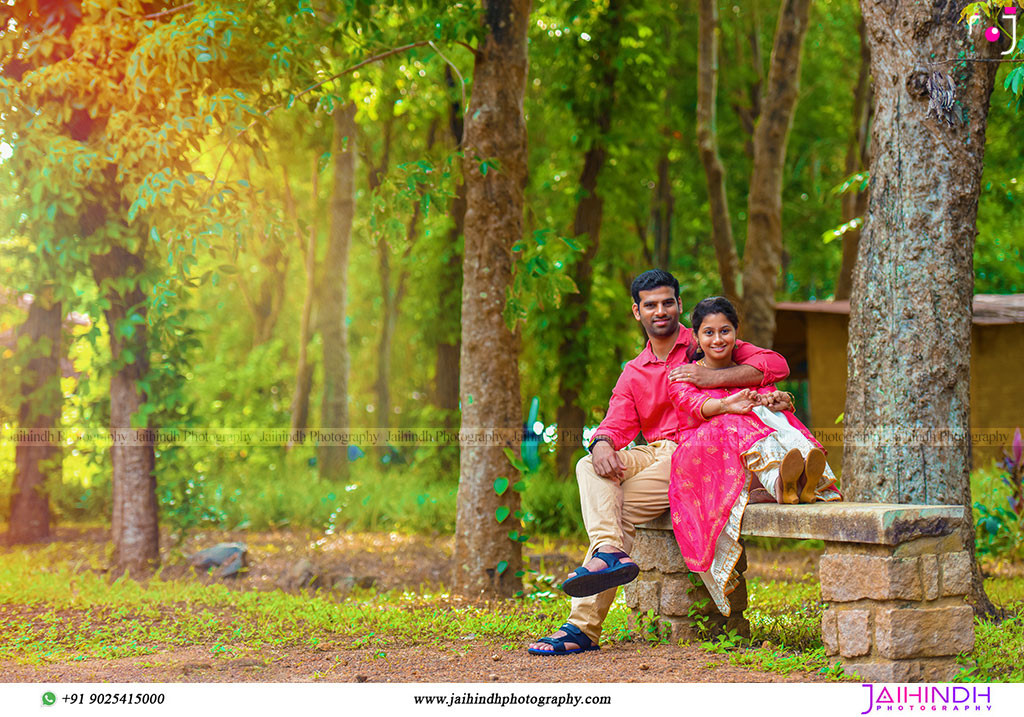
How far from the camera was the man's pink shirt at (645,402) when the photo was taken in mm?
4910

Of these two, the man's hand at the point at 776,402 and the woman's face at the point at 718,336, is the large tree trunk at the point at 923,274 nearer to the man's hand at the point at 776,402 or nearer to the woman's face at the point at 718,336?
the man's hand at the point at 776,402

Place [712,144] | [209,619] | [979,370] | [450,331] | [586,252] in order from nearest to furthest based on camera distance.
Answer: [209,619] → [586,252] → [712,144] → [979,370] → [450,331]

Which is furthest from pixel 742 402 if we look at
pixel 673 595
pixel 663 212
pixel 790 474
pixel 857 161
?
pixel 663 212

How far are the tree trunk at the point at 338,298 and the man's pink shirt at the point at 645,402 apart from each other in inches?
364

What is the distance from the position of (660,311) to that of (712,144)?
22.3 feet

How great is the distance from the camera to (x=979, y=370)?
38.0 ft

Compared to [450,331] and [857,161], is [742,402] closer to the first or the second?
[450,331]

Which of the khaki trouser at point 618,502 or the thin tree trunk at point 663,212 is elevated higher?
the thin tree trunk at point 663,212

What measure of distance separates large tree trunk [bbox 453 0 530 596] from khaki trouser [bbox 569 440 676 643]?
6.23 feet

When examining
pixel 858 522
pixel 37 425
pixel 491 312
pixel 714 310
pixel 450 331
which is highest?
pixel 450 331

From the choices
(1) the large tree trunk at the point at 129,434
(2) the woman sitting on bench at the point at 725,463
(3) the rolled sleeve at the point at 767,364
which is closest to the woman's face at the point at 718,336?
(2) the woman sitting on bench at the point at 725,463

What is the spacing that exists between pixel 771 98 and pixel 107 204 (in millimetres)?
7297

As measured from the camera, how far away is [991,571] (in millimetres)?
7652

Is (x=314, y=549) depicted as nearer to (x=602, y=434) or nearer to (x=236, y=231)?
(x=236, y=231)
